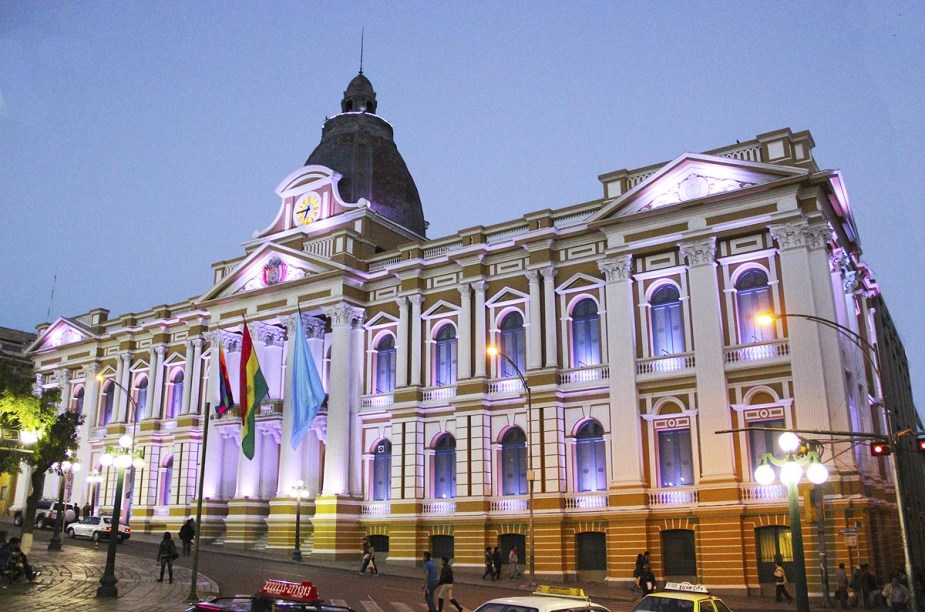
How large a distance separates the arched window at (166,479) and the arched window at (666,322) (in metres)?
32.3

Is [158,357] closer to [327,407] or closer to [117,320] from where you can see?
[117,320]

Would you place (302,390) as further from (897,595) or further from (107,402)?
(897,595)

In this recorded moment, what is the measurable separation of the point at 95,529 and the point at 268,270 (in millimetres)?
16543

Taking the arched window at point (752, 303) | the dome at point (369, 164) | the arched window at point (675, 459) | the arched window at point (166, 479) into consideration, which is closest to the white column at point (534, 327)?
the arched window at point (675, 459)

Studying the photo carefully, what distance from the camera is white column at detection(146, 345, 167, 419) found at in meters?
53.7

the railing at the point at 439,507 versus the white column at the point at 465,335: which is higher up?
the white column at the point at 465,335

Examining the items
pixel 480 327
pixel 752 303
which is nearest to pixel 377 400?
pixel 480 327

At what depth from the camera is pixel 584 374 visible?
3700 centimetres

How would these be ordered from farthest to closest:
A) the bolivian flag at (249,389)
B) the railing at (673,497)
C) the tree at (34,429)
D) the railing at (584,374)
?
the railing at (584,374), the bolivian flag at (249,389), the tree at (34,429), the railing at (673,497)

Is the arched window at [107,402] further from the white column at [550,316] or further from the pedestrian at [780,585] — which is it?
the pedestrian at [780,585]

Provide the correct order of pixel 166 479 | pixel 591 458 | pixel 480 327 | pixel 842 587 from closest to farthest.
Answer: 1. pixel 842 587
2. pixel 591 458
3. pixel 480 327
4. pixel 166 479

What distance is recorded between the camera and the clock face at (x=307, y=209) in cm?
4922

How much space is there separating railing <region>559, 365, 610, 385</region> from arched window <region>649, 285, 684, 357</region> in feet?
7.59

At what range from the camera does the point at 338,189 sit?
4959cm
